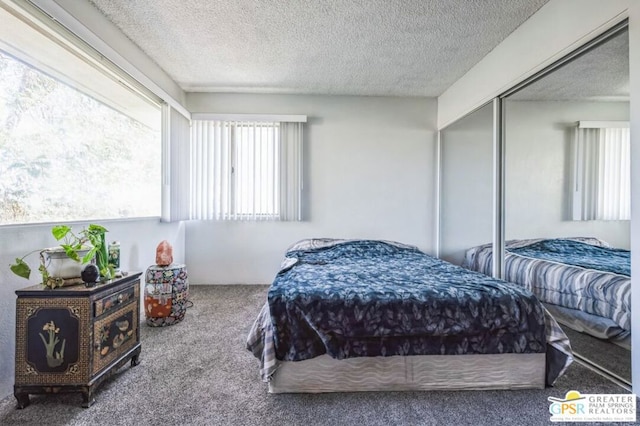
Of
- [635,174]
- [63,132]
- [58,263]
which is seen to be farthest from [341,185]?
[58,263]

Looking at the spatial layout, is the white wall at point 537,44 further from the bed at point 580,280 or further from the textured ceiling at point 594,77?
the bed at point 580,280

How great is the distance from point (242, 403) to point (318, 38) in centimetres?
275

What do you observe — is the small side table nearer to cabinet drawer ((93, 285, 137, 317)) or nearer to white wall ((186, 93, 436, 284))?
cabinet drawer ((93, 285, 137, 317))

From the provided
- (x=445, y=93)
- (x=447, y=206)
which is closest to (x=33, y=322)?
(x=447, y=206)

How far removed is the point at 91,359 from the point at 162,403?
439 millimetres

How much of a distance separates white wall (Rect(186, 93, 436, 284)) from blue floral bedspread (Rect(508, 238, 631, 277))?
1496 millimetres

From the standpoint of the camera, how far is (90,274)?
1.58 m

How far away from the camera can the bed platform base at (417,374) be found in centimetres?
160

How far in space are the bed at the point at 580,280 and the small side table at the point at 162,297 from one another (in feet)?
9.87

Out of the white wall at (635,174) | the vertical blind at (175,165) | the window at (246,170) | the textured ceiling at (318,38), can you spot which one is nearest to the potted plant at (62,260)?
the vertical blind at (175,165)

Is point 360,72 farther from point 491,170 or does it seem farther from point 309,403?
point 309,403


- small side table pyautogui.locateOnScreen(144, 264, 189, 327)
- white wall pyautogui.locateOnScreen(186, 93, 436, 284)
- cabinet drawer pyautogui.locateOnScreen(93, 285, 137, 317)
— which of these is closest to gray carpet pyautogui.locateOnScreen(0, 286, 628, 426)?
cabinet drawer pyautogui.locateOnScreen(93, 285, 137, 317)

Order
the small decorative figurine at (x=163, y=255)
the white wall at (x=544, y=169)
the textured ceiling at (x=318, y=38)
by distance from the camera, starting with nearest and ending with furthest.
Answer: the white wall at (x=544, y=169) < the textured ceiling at (x=318, y=38) < the small decorative figurine at (x=163, y=255)

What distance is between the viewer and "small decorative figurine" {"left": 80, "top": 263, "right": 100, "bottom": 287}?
1579 mm
